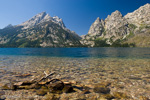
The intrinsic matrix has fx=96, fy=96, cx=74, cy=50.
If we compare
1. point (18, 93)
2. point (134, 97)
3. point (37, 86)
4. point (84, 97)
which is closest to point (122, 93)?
point (134, 97)

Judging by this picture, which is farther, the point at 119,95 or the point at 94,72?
the point at 94,72

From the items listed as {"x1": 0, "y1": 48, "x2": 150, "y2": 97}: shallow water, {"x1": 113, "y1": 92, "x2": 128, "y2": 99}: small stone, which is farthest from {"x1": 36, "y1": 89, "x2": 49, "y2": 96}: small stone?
{"x1": 113, "y1": 92, "x2": 128, "y2": 99}: small stone

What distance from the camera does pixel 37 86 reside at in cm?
1180

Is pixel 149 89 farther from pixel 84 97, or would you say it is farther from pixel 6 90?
pixel 6 90

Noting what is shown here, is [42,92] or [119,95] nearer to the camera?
[119,95]

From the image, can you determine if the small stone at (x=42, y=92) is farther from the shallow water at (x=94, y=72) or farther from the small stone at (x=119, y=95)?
the small stone at (x=119, y=95)

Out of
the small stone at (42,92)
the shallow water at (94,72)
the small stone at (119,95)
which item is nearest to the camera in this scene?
the small stone at (119,95)

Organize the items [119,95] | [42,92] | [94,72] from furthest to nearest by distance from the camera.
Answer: [94,72]
[42,92]
[119,95]

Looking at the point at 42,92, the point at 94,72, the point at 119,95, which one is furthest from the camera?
the point at 94,72

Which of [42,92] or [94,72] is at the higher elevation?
[42,92]

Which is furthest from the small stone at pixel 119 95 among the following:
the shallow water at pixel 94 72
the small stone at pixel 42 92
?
the small stone at pixel 42 92

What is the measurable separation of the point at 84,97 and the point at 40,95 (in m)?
4.48

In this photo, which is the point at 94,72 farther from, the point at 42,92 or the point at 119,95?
the point at 42,92

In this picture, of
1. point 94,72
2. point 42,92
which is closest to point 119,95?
point 42,92
